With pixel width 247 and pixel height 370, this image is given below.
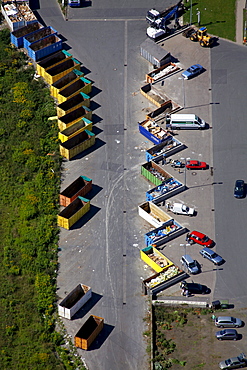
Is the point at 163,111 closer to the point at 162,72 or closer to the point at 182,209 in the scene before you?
the point at 162,72

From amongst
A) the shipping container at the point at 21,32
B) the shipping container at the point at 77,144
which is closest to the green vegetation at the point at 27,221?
the shipping container at the point at 21,32

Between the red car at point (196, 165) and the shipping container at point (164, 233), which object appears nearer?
the shipping container at point (164, 233)

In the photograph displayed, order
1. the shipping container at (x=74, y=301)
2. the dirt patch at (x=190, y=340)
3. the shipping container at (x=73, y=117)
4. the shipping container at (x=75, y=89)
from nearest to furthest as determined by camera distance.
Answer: the dirt patch at (x=190, y=340)
the shipping container at (x=74, y=301)
the shipping container at (x=73, y=117)
the shipping container at (x=75, y=89)

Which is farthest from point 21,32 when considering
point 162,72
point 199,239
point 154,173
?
point 199,239

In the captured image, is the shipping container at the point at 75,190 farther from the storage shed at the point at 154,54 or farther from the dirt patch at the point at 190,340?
the storage shed at the point at 154,54

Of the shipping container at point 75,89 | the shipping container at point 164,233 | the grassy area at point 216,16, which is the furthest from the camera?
the grassy area at point 216,16

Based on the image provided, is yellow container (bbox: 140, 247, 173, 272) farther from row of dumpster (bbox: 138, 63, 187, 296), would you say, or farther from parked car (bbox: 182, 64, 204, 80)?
parked car (bbox: 182, 64, 204, 80)

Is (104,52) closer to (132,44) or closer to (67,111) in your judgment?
(132,44)

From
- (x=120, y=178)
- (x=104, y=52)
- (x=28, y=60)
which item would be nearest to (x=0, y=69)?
(x=28, y=60)
